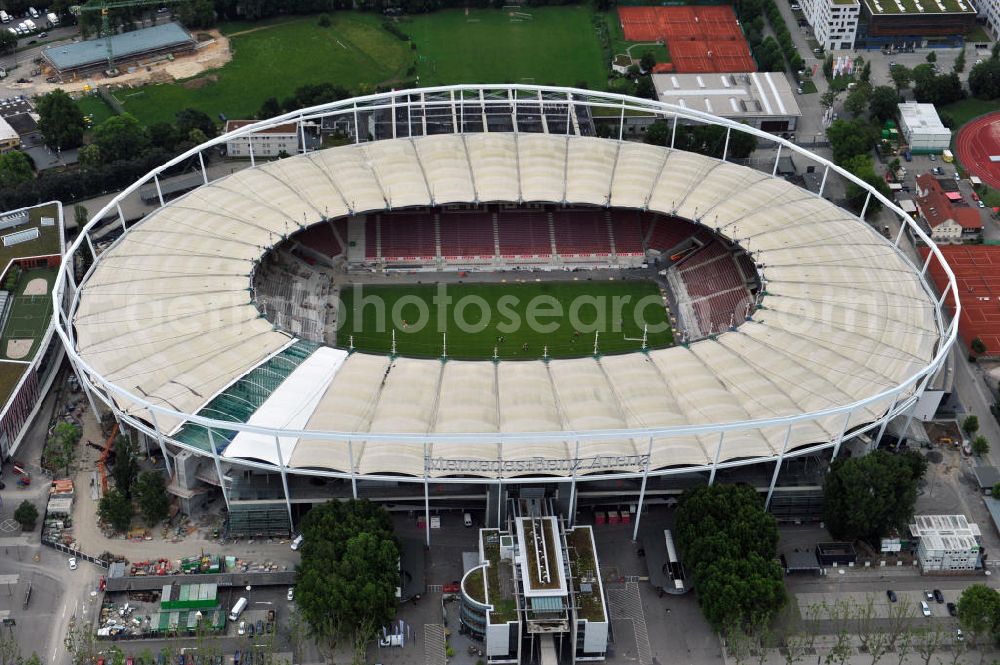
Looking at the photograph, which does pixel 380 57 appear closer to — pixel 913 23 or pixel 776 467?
pixel 913 23

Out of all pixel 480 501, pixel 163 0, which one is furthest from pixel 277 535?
pixel 163 0

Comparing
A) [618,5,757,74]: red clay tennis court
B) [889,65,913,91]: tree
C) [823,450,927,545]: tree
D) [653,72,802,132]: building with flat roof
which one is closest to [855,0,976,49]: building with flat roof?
[889,65,913,91]: tree

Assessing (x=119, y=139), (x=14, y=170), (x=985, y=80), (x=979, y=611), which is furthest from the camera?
(x=985, y=80)

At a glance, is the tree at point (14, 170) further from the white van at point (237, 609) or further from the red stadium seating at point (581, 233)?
the white van at point (237, 609)

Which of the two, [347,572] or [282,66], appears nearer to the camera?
[347,572]

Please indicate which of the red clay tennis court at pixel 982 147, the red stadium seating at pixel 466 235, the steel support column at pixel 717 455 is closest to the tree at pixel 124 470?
the red stadium seating at pixel 466 235

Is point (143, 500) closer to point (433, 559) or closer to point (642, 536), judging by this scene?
point (433, 559)

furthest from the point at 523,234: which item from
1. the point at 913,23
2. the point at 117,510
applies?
the point at 913,23
